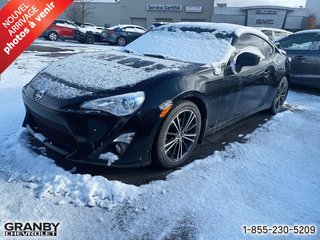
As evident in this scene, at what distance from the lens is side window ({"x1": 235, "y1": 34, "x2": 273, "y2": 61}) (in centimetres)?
367

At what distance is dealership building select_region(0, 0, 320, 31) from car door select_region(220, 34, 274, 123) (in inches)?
1404

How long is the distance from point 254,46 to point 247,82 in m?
0.65

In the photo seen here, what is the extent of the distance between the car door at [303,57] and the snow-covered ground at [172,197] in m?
3.68

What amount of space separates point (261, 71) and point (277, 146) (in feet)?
3.47

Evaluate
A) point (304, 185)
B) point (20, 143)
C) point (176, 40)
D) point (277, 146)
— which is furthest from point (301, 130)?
point (20, 143)

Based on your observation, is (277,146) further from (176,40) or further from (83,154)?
(83,154)

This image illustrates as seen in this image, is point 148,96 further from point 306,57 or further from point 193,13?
point 193,13

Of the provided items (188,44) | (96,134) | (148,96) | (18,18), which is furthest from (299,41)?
(96,134)

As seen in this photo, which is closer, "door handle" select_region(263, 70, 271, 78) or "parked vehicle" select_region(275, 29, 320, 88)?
"door handle" select_region(263, 70, 271, 78)

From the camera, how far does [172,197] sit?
249cm

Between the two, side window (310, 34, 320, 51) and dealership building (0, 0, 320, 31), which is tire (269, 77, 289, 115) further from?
dealership building (0, 0, 320, 31)

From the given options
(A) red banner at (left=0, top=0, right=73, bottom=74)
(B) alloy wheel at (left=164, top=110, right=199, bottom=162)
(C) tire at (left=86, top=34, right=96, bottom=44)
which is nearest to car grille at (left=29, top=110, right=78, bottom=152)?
(B) alloy wheel at (left=164, top=110, right=199, bottom=162)

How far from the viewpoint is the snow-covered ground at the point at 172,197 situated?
2.15 metres

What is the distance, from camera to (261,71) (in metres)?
4.02
